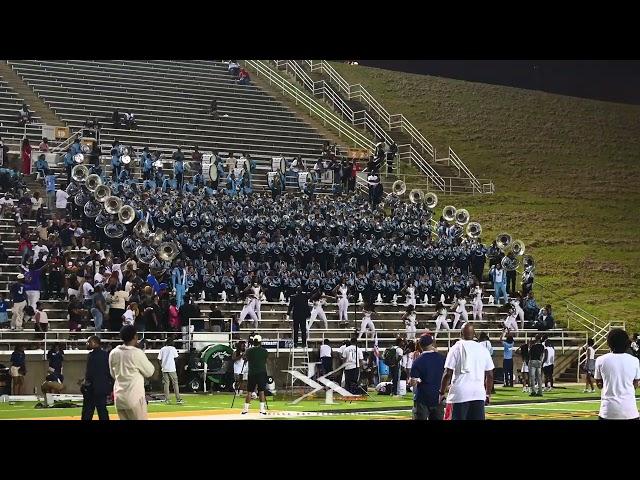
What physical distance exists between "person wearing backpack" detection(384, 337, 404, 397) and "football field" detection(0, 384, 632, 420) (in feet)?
1.21

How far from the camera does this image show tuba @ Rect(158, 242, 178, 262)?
91.6 feet

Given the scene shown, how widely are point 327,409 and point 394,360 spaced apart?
5031mm

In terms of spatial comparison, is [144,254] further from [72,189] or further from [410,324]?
[410,324]

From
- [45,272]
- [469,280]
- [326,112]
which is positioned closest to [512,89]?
[326,112]

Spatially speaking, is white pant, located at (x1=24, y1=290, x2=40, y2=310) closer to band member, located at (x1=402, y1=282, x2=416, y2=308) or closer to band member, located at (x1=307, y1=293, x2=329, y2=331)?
band member, located at (x1=307, y1=293, x2=329, y2=331)

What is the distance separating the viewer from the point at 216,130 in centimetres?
4150

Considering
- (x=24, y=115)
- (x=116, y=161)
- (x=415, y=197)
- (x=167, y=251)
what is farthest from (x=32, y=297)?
(x=415, y=197)

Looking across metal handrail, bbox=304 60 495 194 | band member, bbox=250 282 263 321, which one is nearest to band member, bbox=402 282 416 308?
band member, bbox=250 282 263 321

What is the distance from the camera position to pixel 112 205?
1137 inches

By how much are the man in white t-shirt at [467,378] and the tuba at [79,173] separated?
19.2 m

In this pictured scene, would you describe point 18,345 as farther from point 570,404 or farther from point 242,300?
point 570,404
